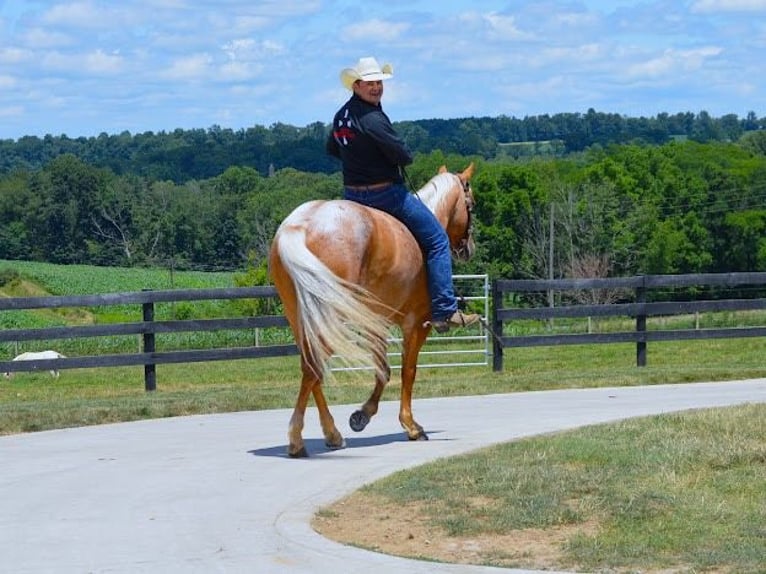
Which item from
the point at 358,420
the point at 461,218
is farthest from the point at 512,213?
the point at 358,420

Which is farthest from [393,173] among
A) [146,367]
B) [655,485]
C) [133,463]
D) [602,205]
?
[602,205]

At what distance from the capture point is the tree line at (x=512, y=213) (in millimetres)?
81688

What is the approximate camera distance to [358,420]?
458 inches

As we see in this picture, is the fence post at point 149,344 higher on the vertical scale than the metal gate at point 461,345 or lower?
higher

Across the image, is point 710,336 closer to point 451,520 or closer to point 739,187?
point 451,520

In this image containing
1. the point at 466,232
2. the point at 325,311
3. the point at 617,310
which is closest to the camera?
the point at 325,311

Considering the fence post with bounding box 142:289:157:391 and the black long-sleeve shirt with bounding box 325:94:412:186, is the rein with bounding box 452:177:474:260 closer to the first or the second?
the black long-sleeve shirt with bounding box 325:94:412:186

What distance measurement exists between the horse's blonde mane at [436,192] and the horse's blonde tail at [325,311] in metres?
2.00

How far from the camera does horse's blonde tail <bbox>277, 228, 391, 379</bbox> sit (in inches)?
398

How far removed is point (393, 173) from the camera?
11.2 m

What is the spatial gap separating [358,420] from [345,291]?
1.74 metres

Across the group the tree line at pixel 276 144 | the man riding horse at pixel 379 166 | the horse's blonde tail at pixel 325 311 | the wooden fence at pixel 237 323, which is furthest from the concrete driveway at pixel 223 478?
the tree line at pixel 276 144

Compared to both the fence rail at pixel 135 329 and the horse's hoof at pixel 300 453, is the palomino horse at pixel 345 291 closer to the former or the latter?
the horse's hoof at pixel 300 453

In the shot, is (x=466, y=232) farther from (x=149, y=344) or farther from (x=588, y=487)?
(x=149, y=344)
